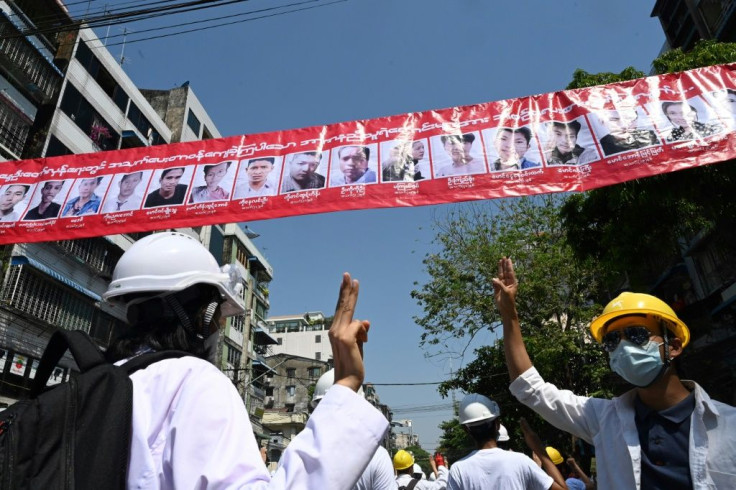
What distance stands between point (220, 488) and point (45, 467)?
0.32 meters

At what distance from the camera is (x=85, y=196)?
16.8ft

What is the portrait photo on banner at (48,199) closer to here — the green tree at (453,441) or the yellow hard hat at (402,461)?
the yellow hard hat at (402,461)

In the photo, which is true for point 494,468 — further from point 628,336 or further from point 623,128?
point 623,128

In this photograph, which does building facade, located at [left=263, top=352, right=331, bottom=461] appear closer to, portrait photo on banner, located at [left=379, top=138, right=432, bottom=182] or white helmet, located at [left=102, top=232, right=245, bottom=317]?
portrait photo on banner, located at [left=379, top=138, right=432, bottom=182]

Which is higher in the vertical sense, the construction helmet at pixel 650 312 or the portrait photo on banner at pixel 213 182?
the portrait photo on banner at pixel 213 182

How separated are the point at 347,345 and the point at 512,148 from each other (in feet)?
12.1

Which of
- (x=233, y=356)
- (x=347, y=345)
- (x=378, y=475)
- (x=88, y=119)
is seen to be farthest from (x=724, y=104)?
(x=233, y=356)

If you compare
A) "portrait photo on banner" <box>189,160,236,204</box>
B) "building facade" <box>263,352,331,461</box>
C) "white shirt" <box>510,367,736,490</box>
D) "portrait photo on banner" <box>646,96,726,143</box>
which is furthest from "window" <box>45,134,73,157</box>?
"building facade" <box>263,352,331,461</box>

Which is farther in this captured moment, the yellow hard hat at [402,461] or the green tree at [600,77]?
the green tree at [600,77]

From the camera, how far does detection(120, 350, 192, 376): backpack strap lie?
3.78 feet

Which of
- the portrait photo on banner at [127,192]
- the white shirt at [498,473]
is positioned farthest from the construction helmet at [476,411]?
the portrait photo on banner at [127,192]

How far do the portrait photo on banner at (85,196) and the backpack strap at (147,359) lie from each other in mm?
4431

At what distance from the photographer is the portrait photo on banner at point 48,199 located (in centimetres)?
512

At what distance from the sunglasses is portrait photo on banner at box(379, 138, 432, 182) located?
7.80 feet
